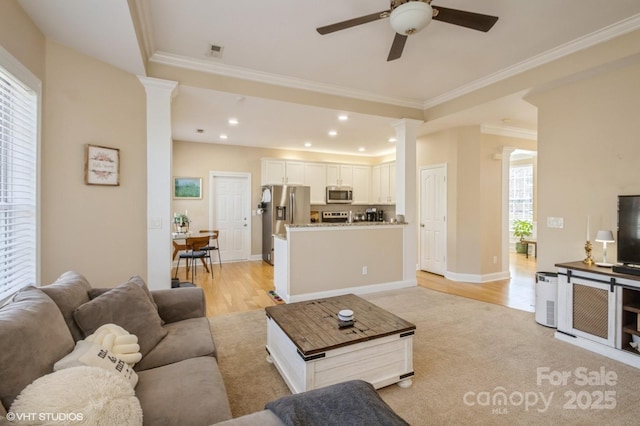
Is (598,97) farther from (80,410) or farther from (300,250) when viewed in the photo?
(80,410)

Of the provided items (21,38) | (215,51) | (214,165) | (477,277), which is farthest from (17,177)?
(477,277)

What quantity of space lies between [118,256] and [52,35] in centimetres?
202

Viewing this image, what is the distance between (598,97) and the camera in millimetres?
3012

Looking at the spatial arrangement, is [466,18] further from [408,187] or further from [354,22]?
[408,187]

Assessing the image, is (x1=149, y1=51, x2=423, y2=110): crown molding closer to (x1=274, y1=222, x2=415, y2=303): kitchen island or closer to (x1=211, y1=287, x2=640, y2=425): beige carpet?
(x1=274, y1=222, x2=415, y2=303): kitchen island

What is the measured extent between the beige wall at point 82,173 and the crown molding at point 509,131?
5131mm

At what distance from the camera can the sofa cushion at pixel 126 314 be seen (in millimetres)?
1524

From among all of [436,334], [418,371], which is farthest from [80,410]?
[436,334]

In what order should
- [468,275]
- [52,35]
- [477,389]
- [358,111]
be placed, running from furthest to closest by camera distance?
[468,275], [358,111], [52,35], [477,389]

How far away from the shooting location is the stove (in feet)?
24.4

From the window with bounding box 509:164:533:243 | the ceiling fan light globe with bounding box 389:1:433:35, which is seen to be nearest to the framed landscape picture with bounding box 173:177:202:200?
the ceiling fan light globe with bounding box 389:1:433:35

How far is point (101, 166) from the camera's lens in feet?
9.43

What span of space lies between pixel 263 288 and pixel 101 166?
2699 millimetres

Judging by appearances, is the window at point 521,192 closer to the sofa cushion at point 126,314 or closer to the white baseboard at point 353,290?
the white baseboard at point 353,290
